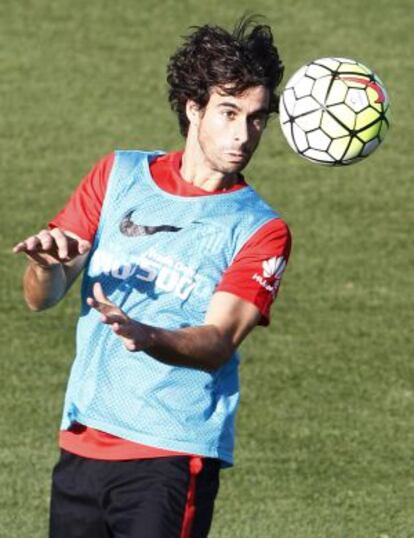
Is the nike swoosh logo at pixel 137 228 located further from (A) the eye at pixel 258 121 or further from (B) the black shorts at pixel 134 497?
(B) the black shorts at pixel 134 497

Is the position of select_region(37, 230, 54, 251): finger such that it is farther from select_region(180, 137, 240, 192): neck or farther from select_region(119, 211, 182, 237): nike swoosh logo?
select_region(180, 137, 240, 192): neck

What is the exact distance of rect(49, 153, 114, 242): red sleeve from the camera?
6.86m

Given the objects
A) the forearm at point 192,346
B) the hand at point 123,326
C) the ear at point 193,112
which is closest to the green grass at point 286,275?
the ear at point 193,112

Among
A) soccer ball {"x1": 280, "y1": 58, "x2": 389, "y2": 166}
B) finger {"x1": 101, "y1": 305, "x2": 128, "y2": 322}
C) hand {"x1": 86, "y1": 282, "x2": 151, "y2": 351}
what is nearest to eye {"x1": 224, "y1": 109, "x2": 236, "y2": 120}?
soccer ball {"x1": 280, "y1": 58, "x2": 389, "y2": 166}

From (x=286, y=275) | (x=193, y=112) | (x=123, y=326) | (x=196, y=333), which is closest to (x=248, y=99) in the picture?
(x=193, y=112)

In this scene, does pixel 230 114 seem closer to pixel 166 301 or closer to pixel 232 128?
pixel 232 128

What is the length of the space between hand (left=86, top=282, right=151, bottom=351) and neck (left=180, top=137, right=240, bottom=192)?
1.04 metres

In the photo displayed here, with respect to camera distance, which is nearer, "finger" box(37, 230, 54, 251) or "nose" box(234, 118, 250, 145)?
"finger" box(37, 230, 54, 251)

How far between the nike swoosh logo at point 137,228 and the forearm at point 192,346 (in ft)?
1.73

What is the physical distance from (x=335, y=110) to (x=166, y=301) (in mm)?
1545

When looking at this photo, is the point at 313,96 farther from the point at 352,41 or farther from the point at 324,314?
the point at 352,41

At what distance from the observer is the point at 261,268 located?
21.5 feet

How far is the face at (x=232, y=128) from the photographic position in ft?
21.8

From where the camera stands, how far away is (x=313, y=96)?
7.72m
